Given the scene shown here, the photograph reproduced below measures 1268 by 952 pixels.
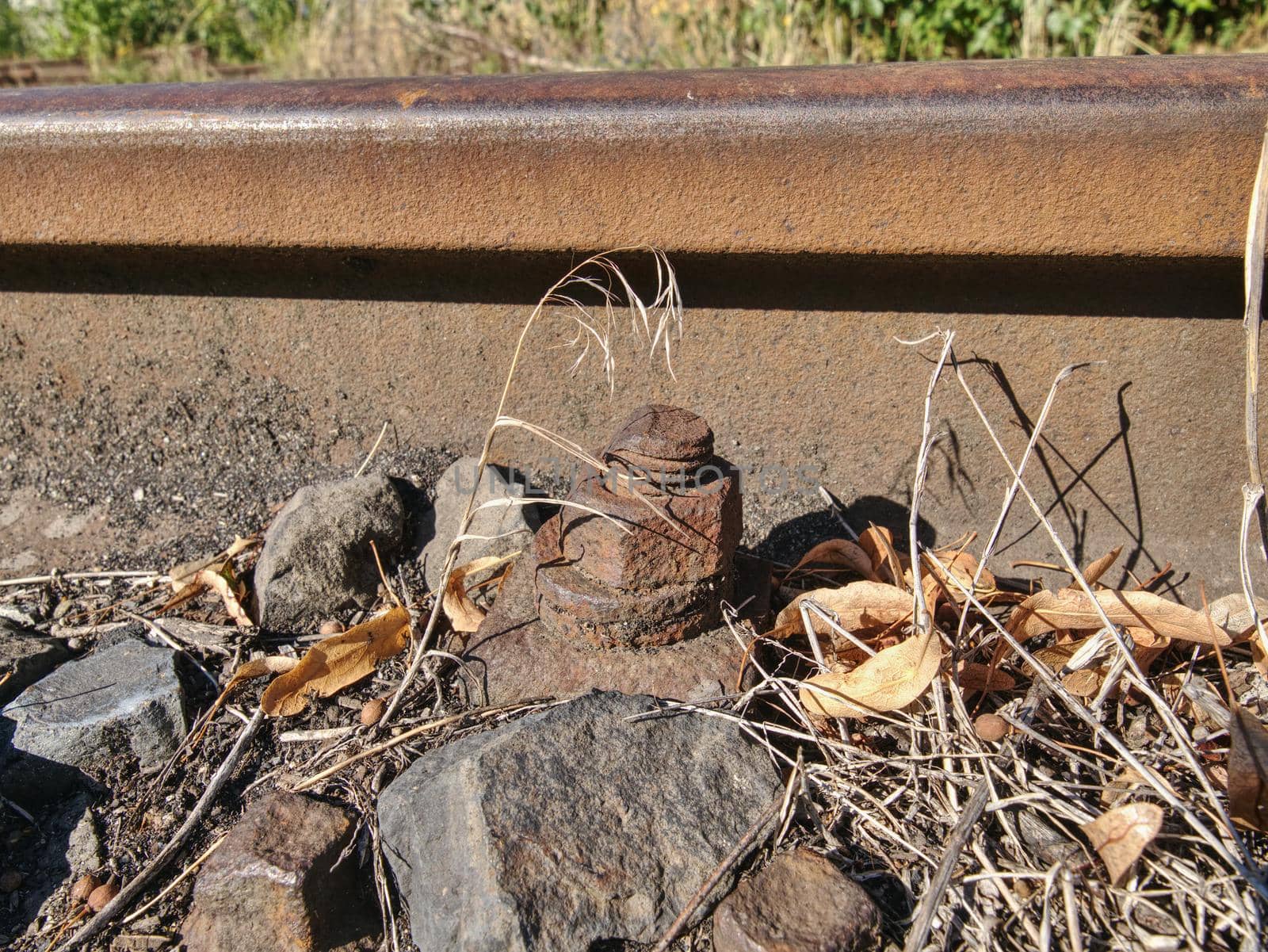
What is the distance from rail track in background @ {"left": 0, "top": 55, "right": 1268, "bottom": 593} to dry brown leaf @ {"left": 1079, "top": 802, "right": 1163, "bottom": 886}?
2.81ft

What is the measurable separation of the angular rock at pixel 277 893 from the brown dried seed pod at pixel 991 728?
919 millimetres

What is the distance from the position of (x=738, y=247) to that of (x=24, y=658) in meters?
1.49

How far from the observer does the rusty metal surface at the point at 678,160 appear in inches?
61.6

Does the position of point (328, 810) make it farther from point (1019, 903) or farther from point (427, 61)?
point (427, 61)

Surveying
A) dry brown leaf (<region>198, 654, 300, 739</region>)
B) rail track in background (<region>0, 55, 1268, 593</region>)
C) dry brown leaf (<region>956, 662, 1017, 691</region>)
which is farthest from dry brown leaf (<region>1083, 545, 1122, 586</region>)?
dry brown leaf (<region>198, 654, 300, 739</region>)

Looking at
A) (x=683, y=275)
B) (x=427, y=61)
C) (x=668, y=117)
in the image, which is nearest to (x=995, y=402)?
(x=683, y=275)

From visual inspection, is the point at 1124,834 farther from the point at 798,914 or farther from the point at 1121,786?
the point at 798,914

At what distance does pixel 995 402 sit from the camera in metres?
1.90

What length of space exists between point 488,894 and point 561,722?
0.27 m

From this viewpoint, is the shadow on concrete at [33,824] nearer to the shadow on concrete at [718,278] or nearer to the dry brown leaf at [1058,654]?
the shadow on concrete at [718,278]

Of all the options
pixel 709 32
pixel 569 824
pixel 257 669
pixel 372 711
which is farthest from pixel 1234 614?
pixel 709 32

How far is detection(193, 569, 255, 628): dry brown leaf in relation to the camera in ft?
5.88

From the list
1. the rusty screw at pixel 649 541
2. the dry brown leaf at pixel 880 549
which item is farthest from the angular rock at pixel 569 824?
the dry brown leaf at pixel 880 549

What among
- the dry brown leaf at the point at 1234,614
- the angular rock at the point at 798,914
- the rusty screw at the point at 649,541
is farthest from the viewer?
the dry brown leaf at the point at 1234,614
